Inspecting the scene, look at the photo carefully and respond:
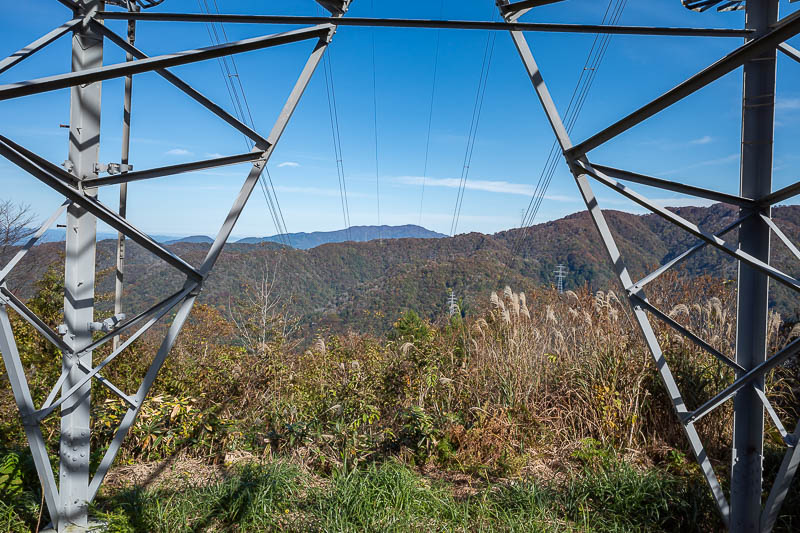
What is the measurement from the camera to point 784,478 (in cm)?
255

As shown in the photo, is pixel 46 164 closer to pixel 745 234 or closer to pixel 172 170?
pixel 172 170

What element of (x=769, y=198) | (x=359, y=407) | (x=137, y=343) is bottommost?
(x=359, y=407)

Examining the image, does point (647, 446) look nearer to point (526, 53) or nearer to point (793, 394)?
point (793, 394)

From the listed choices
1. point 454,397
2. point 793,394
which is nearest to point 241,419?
point 454,397

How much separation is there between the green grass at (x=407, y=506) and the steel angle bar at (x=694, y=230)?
6.35ft

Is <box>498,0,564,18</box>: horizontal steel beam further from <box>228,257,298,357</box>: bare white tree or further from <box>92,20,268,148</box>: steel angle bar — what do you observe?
<box>228,257,298,357</box>: bare white tree

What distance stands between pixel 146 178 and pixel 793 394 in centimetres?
618

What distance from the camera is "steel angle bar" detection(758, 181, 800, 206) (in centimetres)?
248

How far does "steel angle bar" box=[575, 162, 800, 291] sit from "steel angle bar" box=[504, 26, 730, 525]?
127 mm

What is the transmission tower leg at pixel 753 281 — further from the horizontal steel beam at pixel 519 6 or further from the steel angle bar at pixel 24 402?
the steel angle bar at pixel 24 402

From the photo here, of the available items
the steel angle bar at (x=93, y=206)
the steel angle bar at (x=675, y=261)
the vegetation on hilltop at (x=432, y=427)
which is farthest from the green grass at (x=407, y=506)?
the steel angle bar at (x=93, y=206)

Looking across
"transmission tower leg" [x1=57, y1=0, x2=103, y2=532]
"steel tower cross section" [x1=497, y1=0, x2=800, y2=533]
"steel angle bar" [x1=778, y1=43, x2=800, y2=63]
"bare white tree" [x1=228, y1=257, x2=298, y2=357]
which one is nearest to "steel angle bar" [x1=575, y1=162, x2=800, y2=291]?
"steel tower cross section" [x1=497, y1=0, x2=800, y2=533]

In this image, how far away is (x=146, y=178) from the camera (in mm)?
2801

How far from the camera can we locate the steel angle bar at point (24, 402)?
2455 mm
